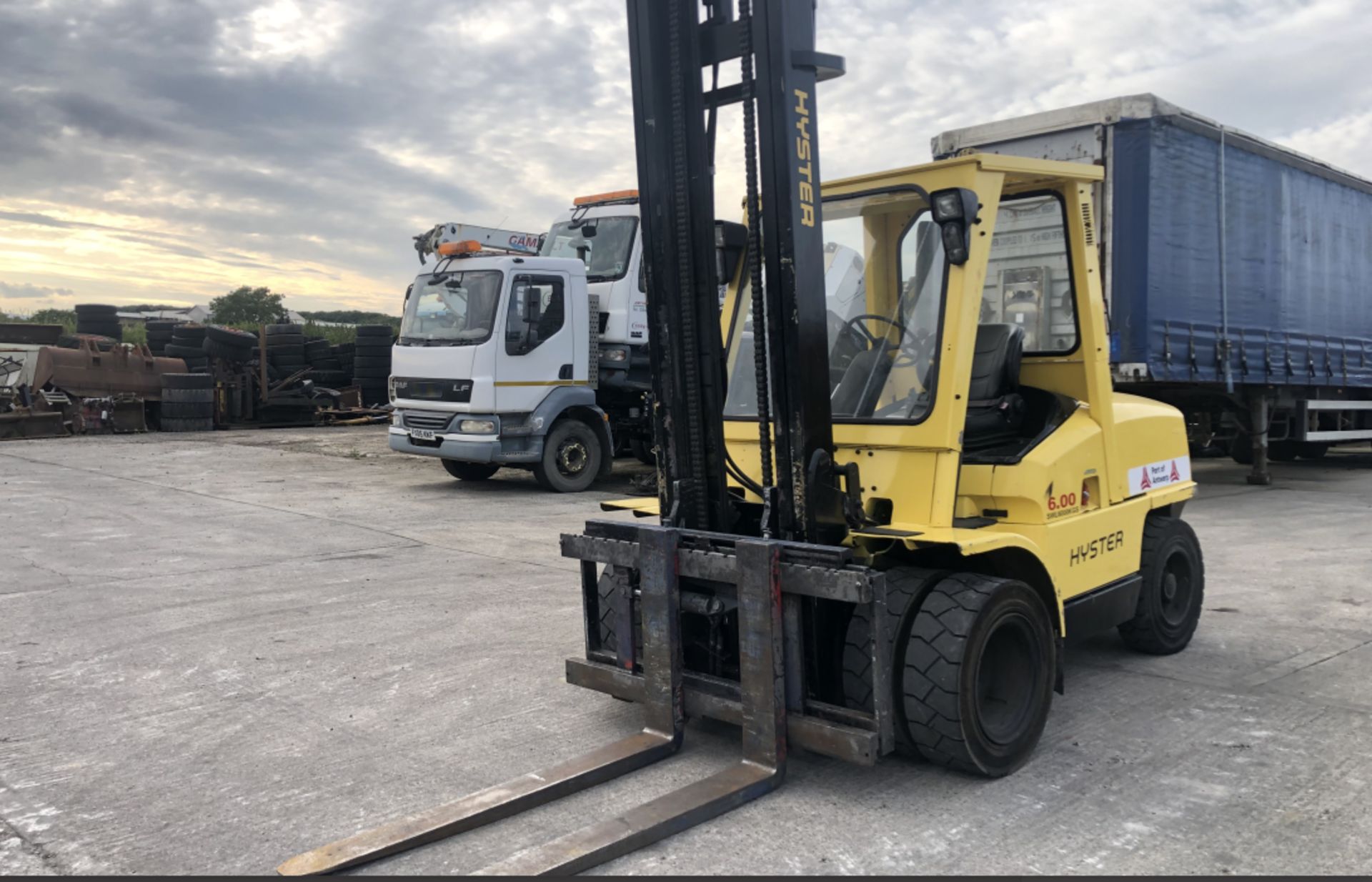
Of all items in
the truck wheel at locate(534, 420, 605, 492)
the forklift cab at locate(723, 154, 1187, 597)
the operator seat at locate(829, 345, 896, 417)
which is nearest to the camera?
the forklift cab at locate(723, 154, 1187, 597)

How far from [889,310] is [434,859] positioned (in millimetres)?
2625

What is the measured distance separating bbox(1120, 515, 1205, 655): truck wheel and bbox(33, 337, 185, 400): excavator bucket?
66.2 feet

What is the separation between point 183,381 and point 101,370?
1.46 metres

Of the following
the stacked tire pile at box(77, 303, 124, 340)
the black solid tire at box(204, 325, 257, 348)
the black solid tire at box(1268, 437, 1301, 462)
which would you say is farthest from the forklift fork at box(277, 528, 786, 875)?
the stacked tire pile at box(77, 303, 124, 340)

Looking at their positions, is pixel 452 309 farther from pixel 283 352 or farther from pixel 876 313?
pixel 283 352

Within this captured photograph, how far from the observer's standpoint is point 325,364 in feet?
81.0

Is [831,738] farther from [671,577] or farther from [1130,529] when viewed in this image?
[1130,529]

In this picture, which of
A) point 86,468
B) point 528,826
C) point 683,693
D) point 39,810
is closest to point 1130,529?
point 683,693

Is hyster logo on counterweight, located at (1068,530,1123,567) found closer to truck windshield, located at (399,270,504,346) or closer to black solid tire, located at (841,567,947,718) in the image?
black solid tire, located at (841,567,947,718)

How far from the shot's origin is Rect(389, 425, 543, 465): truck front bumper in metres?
12.2

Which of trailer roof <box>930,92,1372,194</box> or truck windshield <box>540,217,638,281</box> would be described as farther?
truck windshield <box>540,217,638,281</box>

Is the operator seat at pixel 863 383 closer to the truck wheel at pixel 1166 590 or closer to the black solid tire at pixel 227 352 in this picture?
the truck wheel at pixel 1166 590

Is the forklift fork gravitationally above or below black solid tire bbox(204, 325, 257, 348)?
below

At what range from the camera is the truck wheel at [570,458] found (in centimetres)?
1289
